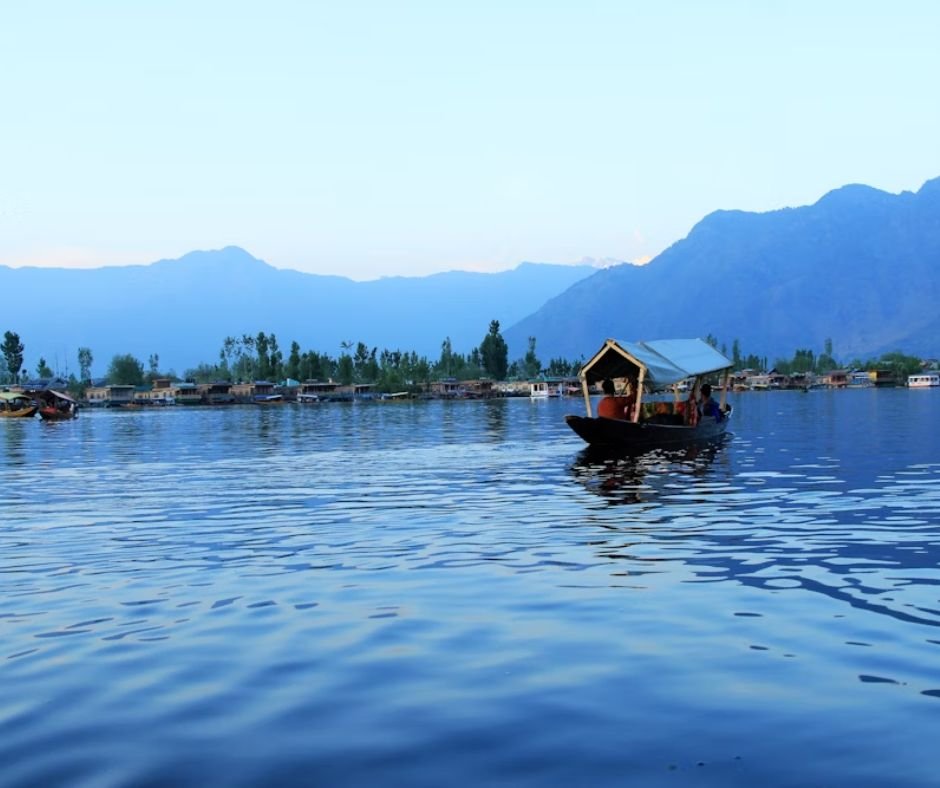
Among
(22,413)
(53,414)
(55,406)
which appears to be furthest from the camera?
(22,413)

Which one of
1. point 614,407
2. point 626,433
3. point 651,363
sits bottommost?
point 626,433

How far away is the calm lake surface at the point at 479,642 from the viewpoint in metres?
9.00

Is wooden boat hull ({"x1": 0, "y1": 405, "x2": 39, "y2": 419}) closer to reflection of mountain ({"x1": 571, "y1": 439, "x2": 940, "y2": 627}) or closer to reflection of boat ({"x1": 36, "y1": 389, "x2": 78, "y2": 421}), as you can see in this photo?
reflection of boat ({"x1": 36, "y1": 389, "x2": 78, "y2": 421})

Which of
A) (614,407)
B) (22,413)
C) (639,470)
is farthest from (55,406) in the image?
(639,470)

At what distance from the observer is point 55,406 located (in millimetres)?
153500

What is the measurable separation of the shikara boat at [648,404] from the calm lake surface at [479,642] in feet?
57.8

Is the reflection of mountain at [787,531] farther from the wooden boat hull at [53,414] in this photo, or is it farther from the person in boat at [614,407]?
the wooden boat hull at [53,414]

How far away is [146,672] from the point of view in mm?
11945

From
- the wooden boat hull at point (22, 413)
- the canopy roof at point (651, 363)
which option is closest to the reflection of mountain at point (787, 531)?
the canopy roof at point (651, 363)

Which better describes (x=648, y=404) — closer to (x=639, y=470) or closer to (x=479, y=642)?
(x=639, y=470)

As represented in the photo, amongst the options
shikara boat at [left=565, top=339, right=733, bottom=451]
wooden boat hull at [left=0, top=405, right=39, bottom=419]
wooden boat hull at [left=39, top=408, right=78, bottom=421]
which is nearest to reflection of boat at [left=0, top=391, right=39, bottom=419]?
wooden boat hull at [left=0, top=405, right=39, bottom=419]

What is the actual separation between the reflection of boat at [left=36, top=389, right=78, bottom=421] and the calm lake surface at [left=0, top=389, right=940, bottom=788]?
12544 cm

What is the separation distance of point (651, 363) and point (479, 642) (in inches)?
1412

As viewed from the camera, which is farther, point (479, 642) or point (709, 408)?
point (709, 408)
